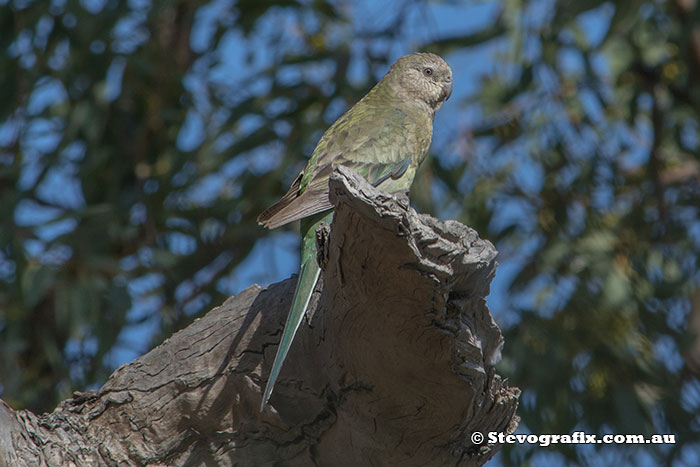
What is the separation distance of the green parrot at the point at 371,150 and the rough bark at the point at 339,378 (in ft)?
0.42

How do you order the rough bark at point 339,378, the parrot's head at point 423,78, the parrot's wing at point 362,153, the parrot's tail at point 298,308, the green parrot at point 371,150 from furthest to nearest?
1. the parrot's head at point 423,78
2. the parrot's wing at point 362,153
3. the green parrot at point 371,150
4. the parrot's tail at point 298,308
5. the rough bark at point 339,378

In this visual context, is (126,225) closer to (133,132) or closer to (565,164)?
(133,132)

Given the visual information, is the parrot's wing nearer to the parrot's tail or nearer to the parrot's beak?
the parrot's tail

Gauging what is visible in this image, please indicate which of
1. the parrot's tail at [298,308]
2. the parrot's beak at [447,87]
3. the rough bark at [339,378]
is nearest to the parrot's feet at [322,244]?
the rough bark at [339,378]

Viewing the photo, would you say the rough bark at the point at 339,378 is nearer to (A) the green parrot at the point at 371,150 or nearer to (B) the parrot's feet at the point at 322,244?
(B) the parrot's feet at the point at 322,244

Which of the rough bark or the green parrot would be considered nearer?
the rough bark

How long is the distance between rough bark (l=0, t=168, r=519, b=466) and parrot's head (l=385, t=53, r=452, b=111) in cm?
156

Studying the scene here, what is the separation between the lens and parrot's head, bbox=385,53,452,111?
4.07 metres

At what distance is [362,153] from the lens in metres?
3.35

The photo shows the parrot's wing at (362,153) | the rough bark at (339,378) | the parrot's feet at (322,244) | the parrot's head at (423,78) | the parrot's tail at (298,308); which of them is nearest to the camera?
the rough bark at (339,378)

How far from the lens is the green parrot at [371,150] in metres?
2.67

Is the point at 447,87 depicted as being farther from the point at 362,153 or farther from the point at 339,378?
the point at 339,378

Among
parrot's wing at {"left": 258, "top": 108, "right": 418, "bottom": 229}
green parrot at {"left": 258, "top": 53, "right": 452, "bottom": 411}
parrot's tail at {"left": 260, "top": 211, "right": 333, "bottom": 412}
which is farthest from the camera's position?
parrot's wing at {"left": 258, "top": 108, "right": 418, "bottom": 229}

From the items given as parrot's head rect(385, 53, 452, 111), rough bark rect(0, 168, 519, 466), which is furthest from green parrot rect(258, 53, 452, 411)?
rough bark rect(0, 168, 519, 466)
